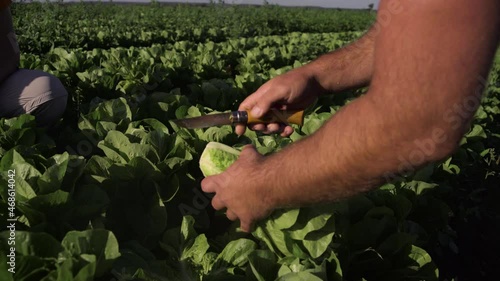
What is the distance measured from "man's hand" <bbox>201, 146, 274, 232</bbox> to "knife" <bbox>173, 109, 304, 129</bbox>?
48cm

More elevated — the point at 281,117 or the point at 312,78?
the point at 312,78

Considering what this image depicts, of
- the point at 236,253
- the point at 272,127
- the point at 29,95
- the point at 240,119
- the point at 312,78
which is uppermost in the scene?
the point at 312,78

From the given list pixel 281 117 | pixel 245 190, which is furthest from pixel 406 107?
pixel 281 117

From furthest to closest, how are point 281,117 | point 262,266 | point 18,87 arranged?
point 18,87
point 281,117
point 262,266

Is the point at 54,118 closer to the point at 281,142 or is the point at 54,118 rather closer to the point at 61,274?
the point at 281,142

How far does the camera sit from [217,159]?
1.92m

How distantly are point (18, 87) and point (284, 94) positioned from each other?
2.12 metres

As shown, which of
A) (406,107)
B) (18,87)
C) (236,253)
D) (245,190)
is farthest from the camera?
(18,87)

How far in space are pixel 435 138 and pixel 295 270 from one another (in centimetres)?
71

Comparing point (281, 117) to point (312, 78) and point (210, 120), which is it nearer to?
point (312, 78)

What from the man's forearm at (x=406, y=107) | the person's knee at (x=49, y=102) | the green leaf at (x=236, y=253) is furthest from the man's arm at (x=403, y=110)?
the person's knee at (x=49, y=102)

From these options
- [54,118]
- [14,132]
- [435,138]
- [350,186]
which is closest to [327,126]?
[350,186]

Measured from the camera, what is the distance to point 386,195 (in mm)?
2209

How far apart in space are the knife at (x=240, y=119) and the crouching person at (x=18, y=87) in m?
1.57
